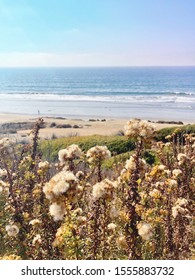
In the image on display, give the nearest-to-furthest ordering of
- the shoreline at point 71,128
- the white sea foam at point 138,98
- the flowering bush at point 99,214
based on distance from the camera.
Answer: the flowering bush at point 99,214, the shoreline at point 71,128, the white sea foam at point 138,98

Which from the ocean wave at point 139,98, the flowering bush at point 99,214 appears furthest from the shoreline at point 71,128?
the ocean wave at point 139,98

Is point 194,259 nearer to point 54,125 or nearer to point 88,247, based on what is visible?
point 88,247

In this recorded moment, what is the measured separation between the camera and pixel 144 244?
8.53 feet

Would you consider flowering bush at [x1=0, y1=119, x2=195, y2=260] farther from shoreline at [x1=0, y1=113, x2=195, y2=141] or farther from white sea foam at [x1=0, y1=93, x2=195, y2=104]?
white sea foam at [x1=0, y1=93, x2=195, y2=104]

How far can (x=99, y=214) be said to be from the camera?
2.58 meters

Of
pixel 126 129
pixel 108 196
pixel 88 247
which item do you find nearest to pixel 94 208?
pixel 88 247

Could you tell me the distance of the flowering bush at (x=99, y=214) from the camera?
2.25 meters

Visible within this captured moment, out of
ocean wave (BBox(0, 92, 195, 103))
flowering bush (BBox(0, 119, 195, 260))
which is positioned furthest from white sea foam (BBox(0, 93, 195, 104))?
flowering bush (BBox(0, 119, 195, 260))

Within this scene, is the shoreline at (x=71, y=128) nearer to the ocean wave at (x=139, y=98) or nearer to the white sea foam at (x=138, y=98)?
the white sea foam at (x=138, y=98)

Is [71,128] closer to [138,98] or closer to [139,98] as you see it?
[139,98]

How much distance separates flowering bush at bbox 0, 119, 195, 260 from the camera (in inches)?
88.5

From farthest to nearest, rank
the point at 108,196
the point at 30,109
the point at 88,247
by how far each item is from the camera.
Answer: the point at 30,109
the point at 88,247
the point at 108,196

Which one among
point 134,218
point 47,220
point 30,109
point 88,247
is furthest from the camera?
point 30,109
